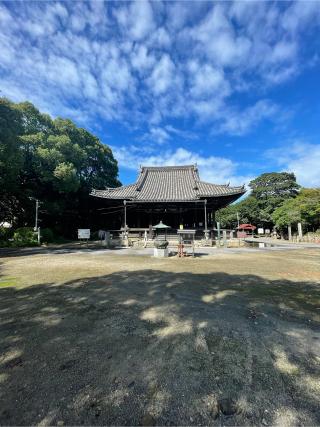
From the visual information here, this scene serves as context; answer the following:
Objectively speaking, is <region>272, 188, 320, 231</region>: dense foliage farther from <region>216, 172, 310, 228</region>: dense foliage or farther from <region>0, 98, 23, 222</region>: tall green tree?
<region>0, 98, 23, 222</region>: tall green tree

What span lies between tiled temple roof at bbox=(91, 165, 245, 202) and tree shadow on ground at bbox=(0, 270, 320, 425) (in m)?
16.7

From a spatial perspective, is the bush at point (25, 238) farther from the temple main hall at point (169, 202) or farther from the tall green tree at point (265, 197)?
the tall green tree at point (265, 197)

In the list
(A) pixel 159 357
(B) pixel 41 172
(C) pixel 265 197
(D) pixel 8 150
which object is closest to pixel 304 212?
(C) pixel 265 197

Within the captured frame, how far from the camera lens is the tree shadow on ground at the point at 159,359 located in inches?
75.4

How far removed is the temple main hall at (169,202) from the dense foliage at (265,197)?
1047 inches

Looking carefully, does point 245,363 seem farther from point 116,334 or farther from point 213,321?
point 116,334

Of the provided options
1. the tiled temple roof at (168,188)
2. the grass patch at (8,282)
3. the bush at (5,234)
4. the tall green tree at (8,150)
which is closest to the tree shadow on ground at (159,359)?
the grass patch at (8,282)

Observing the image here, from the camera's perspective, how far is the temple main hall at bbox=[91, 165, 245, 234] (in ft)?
69.1

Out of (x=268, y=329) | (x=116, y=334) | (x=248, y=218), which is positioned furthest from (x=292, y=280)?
(x=248, y=218)

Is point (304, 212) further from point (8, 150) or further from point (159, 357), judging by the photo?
point (8, 150)

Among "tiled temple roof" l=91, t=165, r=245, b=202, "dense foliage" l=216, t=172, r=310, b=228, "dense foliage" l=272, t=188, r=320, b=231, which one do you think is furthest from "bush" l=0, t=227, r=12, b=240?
"dense foliage" l=216, t=172, r=310, b=228

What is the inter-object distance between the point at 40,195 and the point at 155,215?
12981mm

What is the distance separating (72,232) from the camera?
3011 centimetres

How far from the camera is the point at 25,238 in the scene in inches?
737
